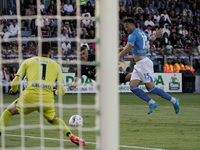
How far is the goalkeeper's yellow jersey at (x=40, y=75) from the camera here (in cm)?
537

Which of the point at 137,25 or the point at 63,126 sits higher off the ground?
the point at 137,25

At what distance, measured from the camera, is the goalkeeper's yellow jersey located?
5.37 meters

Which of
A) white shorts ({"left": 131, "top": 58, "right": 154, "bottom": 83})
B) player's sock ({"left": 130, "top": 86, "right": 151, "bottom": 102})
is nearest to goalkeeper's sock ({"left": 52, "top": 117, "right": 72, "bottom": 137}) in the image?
player's sock ({"left": 130, "top": 86, "right": 151, "bottom": 102})

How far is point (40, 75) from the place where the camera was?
5.39m

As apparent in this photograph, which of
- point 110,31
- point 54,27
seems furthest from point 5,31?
point 110,31

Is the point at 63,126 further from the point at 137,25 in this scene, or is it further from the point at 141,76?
the point at 137,25

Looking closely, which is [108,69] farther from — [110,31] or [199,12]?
[199,12]

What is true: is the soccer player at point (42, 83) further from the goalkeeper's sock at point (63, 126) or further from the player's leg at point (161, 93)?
the player's leg at point (161, 93)

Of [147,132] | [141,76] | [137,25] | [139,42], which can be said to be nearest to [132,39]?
[139,42]

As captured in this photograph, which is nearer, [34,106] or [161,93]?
[34,106]

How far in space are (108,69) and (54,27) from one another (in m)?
14.2

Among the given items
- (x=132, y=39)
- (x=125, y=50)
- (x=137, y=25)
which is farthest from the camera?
(x=137, y=25)

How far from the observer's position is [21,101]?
18.0 ft

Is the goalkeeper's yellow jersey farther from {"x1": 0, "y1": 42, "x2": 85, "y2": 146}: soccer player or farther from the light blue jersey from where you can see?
the light blue jersey
